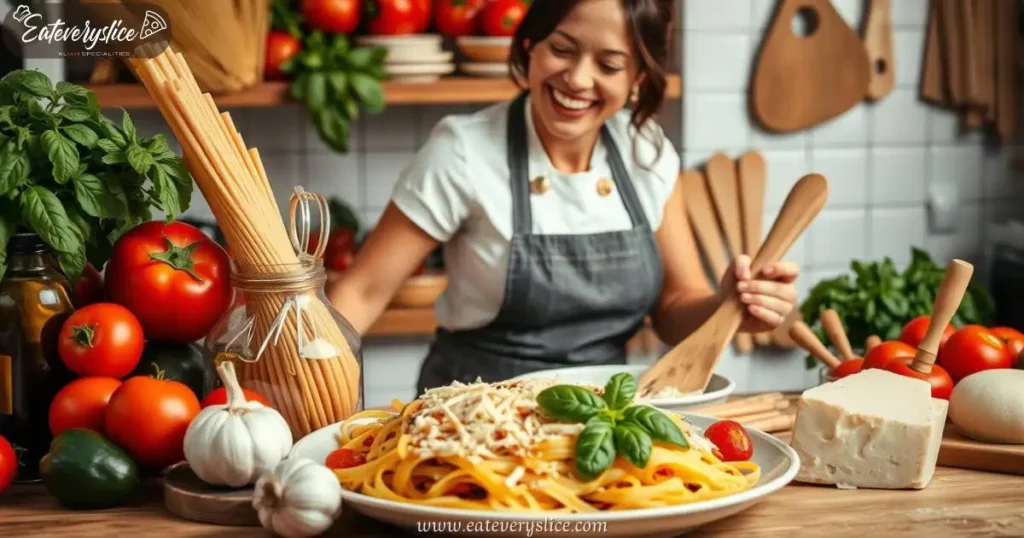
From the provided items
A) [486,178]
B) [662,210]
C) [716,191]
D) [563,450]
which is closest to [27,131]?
[563,450]

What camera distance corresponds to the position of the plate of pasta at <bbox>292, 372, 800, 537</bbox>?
1.00m

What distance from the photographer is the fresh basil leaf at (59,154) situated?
1.22m

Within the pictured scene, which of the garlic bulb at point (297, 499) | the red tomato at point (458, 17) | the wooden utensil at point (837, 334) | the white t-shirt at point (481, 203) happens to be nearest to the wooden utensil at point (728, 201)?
the red tomato at point (458, 17)

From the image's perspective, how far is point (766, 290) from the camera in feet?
5.72

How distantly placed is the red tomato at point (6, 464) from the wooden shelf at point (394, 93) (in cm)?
167

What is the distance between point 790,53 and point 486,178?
4.17ft

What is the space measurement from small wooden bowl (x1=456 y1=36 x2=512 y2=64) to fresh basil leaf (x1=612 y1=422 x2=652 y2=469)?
74.2 inches

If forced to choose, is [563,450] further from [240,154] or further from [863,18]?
[863,18]

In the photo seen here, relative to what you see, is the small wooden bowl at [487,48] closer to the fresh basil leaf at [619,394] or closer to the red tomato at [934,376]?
the red tomato at [934,376]

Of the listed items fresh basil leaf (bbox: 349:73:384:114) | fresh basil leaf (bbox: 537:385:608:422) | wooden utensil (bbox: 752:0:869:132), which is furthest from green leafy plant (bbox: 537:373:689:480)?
wooden utensil (bbox: 752:0:869:132)

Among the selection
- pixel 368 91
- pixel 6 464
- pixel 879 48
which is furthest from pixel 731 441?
pixel 879 48

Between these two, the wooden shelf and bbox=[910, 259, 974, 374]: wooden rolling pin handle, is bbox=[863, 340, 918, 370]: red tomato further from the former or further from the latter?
the wooden shelf

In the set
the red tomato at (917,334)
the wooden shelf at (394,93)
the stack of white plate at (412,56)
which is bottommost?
the red tomato at (917,334)

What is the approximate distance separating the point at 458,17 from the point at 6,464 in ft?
6.15
